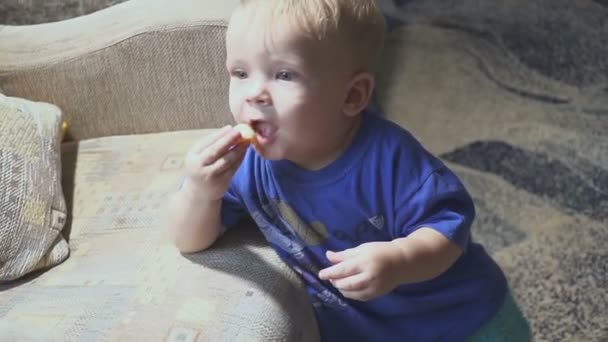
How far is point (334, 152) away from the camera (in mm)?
847

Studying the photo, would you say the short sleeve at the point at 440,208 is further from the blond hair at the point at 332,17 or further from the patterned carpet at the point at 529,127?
the patterned carpet at the point at 529,127

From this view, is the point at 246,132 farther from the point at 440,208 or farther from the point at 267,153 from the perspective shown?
the point at 440,208

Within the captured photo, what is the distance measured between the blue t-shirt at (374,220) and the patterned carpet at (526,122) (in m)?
0.44

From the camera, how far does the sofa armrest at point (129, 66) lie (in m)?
1.12

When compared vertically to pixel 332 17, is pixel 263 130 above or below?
below

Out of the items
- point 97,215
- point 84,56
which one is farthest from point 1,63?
point 97,215

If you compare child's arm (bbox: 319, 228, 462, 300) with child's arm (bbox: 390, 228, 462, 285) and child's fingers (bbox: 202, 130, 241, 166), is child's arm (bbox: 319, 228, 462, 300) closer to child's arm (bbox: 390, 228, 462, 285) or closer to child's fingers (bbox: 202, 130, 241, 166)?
child's arm (bbox: 390, 228, 462, 285)

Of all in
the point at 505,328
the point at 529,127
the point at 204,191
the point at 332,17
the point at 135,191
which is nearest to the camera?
the point at 332,17

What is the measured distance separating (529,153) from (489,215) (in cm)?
23

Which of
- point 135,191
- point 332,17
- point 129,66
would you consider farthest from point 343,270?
point 129,66

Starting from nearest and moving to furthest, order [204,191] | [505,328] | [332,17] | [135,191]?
[332,17] < [204,191] < [505,328] < [135,191]

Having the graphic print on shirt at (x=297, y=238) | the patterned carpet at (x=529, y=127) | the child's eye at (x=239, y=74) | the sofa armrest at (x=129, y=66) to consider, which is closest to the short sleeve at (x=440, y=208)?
the graphic print on shirt at (x=297, y=238)

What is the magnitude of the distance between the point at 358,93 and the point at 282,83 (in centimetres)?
9

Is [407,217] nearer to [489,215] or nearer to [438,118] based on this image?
[489,215]
